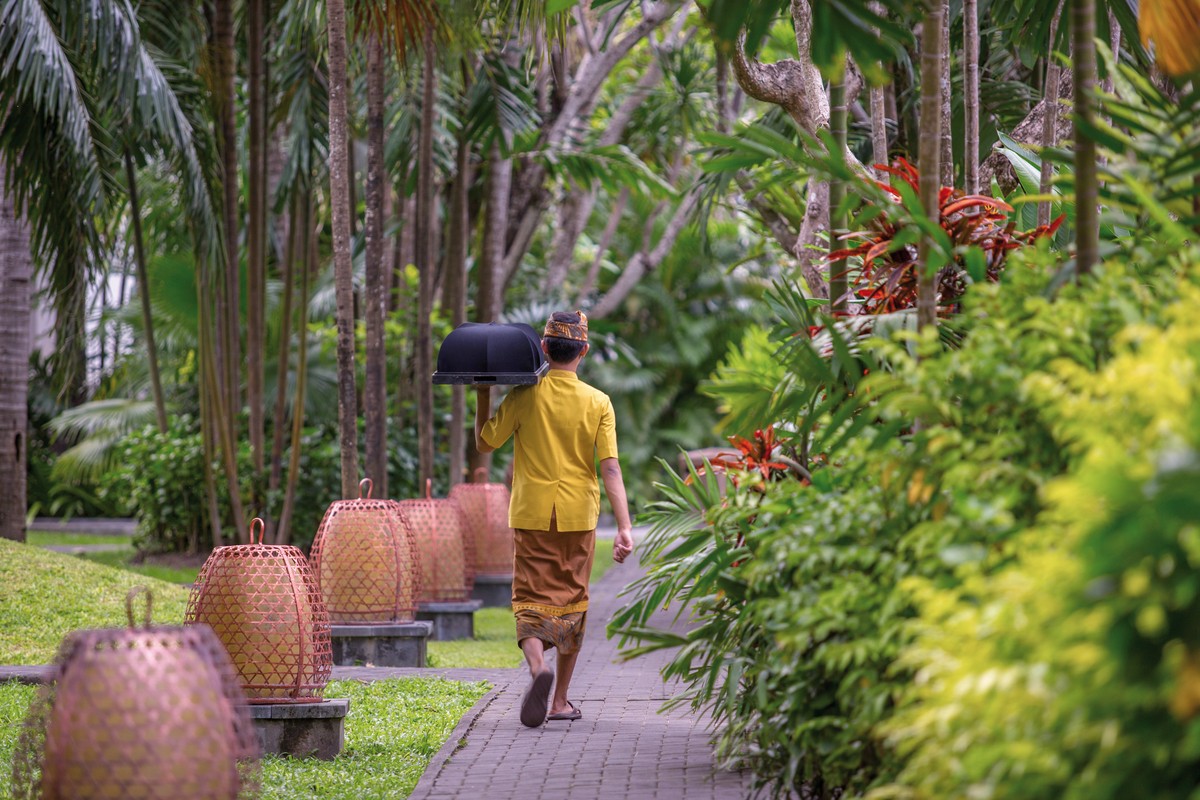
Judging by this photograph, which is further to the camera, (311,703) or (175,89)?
(175,89)

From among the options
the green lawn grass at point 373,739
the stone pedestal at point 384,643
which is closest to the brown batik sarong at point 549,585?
the green lawn grass at point 373,739

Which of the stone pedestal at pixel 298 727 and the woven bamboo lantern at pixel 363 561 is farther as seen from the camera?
the woven bamboo lantern at pixel 363 561

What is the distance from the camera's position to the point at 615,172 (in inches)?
595

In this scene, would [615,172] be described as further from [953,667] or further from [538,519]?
[953,667]

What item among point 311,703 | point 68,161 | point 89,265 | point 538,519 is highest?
point 68,161

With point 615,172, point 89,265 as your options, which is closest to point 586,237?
point 615,172

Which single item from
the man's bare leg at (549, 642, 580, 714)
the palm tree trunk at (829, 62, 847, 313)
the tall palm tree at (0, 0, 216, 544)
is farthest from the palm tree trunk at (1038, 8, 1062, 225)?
the tall palm tree at (0, 0, 216, 544)

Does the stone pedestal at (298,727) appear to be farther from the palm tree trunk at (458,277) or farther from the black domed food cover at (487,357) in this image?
the palm tree trunk at (458,277)

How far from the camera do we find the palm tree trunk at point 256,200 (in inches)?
492

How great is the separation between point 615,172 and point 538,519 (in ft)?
30.9

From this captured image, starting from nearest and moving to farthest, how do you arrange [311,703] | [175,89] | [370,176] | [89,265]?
[311,703] < [370,176] < [89,265] < [175,89]

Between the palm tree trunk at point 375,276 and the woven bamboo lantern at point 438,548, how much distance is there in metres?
0.43

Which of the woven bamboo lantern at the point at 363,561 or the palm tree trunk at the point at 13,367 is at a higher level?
the palm tree trunk at the point at 13,367

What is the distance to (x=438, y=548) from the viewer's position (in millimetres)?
10328
